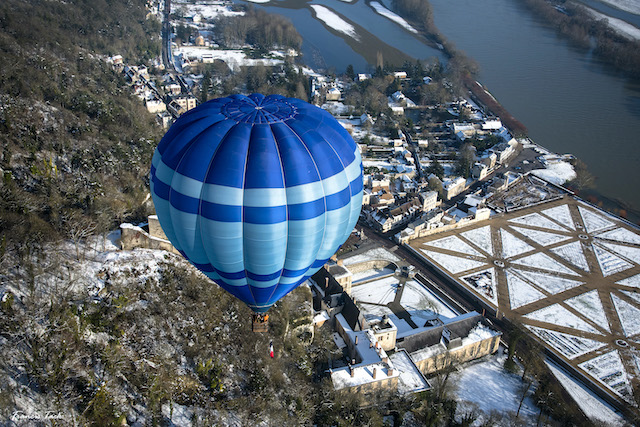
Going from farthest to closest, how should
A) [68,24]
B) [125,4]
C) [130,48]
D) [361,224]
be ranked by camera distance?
[125,4] → [130,48] → [68,24] → [361,224]

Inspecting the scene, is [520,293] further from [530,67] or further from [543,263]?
[530,67]

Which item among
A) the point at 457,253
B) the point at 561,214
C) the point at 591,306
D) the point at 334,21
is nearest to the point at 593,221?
the point at 561,214

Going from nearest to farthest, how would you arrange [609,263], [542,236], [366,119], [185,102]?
[609,263]
[542,236]
[366,119]
[185,102]

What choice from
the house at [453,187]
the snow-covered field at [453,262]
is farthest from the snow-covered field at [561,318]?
the house at [453,187]

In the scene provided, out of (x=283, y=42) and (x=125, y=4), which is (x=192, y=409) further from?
(x=125, y=4)

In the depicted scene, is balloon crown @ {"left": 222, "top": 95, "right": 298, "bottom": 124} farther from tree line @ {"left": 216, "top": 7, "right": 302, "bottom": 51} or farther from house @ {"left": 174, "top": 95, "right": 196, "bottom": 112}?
tree line @ {"left": 216, "top": 7, "right": 302, "bottom": 51}

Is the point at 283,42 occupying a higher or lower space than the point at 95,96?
lower

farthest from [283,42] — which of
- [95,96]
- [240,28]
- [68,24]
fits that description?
[95,96]
